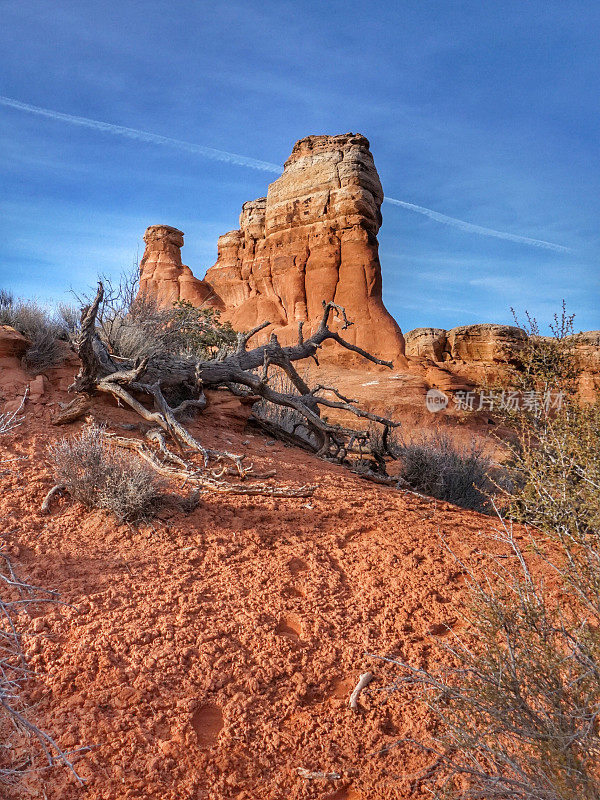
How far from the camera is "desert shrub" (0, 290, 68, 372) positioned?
239 inches

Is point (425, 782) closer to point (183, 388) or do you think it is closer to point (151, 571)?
point (151, 571)

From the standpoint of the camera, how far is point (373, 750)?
221 centimetres

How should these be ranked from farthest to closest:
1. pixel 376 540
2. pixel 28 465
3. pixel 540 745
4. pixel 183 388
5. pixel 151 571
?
pixel 183 388, pixel 28 465, pixel 376 540, pixel 151 571, pixel 540 745

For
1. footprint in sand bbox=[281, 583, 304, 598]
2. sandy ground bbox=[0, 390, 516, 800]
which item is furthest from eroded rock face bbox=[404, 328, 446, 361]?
footprint in sand bbox=[281, 583, 304, 598]

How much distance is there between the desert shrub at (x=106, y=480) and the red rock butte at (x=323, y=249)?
22.6 metres

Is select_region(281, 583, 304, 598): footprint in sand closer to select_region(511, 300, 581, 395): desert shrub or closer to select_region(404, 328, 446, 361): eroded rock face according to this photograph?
select_region(511, 300, 581, 395): desert shrub

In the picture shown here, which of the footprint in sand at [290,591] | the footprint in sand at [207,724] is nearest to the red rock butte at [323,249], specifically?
the footprint in sand at [290,591]

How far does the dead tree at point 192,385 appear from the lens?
206 inches

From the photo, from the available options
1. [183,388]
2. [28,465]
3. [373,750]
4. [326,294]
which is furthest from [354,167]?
[373,750]

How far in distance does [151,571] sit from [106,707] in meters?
0.95

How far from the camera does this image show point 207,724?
2.25 metres

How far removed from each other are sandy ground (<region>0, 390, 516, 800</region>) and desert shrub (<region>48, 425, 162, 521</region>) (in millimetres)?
108

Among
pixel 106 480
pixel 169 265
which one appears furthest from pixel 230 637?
pixel 169 265

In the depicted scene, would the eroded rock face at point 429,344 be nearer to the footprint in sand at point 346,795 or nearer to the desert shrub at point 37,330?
the desert shrub at point 37,330
